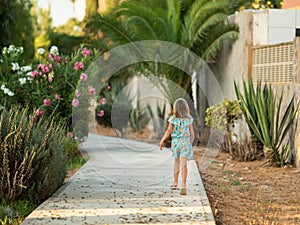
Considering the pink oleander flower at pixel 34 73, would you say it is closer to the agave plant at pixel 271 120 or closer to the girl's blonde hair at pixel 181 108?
the agave plant at pixel 271 120

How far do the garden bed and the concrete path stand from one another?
24 centimetres

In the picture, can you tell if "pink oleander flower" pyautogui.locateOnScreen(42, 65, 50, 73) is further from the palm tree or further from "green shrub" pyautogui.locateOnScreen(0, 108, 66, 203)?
"green shrub" pyautogui.locateOnScreen(0, 108, 66, 203)

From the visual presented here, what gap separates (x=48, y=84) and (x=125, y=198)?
482cm

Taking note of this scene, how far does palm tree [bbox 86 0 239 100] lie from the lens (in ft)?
41.1

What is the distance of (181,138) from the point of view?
6883 mm

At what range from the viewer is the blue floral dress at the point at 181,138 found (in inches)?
270

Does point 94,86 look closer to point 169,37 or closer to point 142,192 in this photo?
point 169,37

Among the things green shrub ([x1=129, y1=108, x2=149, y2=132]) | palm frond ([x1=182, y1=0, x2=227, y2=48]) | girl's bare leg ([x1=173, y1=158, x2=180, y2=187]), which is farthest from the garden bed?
green shrub ([x1=129, y1=108, x2=149, y2=132])

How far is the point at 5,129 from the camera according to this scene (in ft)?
21.3

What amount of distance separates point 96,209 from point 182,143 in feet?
5.12

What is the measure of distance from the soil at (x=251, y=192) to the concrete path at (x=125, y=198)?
0.80 ft

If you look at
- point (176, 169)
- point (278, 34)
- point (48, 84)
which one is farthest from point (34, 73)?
point (278, 34)

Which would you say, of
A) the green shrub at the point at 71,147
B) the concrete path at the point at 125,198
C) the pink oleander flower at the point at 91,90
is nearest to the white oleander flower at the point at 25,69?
the pink oleander flower at the point at 91,90

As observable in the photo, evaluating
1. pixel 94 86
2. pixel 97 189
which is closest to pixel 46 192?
pixel 97 189
